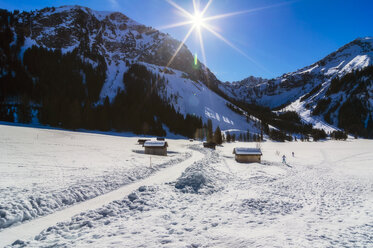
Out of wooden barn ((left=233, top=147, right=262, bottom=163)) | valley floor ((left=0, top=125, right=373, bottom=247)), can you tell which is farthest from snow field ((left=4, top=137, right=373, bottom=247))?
wooden barn ((left=233, top=147, right=262, bottom=163))

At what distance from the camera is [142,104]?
509ft

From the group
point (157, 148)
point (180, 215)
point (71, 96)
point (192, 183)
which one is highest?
point (71, 96)

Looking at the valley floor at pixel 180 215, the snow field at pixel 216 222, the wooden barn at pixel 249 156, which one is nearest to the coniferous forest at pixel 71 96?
the wooden barn at pixel 249 156

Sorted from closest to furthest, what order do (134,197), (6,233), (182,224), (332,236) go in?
(332,236), (6,233), (182,224), (134,197)

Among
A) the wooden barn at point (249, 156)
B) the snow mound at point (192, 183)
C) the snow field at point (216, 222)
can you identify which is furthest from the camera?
the wooden barn at point (249, 156)

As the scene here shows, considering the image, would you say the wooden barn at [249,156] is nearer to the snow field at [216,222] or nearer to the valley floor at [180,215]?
the valley floor at [180,215]

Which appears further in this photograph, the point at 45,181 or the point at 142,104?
the point at 142,104

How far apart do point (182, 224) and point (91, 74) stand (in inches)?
7093

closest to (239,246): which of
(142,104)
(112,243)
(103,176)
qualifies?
(112,243)

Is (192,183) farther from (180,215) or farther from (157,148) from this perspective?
(157,148)

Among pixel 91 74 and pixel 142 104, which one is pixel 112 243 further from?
pixel 91 74

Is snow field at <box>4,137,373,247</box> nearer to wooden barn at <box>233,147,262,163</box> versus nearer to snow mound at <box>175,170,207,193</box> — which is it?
snow mound at <box>175,170,207,193</box>

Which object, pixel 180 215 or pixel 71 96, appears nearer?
pixel 180 215

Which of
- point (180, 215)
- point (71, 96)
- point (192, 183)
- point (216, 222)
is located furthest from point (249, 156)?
point (71, 96)
